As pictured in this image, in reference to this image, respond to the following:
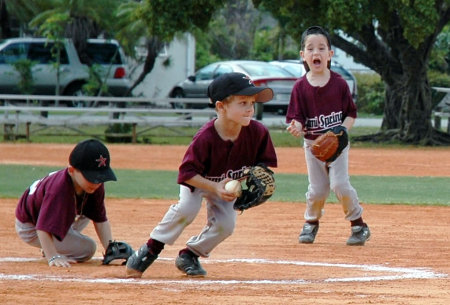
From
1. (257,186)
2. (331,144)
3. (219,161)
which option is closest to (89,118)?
(331,144)

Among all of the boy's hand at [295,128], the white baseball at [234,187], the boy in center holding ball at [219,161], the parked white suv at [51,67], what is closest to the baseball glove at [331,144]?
the boy's hand at [295,128]

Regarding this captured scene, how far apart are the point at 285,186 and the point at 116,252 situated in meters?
7.78

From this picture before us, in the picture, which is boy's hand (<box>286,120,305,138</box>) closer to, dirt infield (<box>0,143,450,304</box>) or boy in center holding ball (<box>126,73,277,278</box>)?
dirt infield (<box>0,143,450,304</box>)

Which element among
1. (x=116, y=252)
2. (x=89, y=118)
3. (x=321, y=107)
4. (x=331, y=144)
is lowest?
(x=89, y=118)

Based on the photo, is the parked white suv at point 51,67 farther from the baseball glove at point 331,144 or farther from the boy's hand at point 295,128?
the baseball glove at point 331,144

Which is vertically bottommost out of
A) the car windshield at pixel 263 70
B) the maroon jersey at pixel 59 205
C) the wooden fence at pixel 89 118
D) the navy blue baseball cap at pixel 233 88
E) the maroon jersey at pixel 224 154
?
the wooden fence at pixel 89 118

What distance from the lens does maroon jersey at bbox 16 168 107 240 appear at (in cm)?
754

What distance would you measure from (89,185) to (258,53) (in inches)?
1699

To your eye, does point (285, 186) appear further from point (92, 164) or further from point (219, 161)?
point (219, 161)

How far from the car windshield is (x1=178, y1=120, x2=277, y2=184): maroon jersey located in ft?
74.3

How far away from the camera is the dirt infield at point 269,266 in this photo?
247 inches

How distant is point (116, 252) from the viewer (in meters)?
7.81

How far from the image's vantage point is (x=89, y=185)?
7531 millimetres

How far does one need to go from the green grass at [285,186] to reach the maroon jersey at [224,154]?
6.25m
